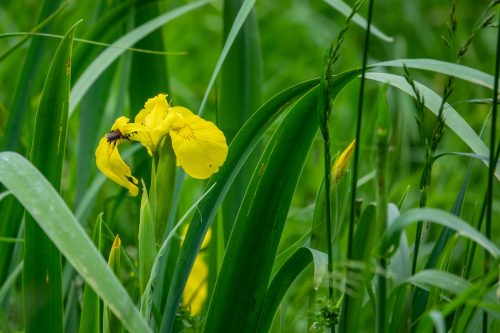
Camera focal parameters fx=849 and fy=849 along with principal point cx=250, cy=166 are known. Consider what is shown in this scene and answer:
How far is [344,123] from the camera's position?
2992 mm

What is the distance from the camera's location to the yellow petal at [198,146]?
1.04m

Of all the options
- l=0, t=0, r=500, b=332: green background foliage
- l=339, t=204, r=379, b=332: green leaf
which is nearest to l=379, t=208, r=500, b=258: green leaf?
l=0, t=0, r=500, b=332: green background foliage

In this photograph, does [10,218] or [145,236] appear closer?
[145,236]

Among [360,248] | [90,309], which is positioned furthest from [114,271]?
[360,248]

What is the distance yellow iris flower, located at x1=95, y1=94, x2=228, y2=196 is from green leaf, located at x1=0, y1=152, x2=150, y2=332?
193 mm

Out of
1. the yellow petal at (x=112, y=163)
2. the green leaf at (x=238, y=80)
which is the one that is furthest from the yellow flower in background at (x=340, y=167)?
the green leaf at (x=238, y=80)

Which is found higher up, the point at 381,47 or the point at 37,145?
the point at 381,47

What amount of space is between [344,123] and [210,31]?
35.2 inches

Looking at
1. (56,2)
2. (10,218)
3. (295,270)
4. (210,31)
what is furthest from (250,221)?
Answer: (210,31)

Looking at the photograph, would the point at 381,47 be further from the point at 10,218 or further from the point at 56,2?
the point at 10,218

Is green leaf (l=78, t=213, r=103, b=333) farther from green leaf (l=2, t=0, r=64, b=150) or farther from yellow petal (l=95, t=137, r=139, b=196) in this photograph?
green leaf (l=2, t=0, r=64, b=150)

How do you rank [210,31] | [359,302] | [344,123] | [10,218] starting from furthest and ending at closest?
[210,31] → [344,123] → [10,218] → [359,302]

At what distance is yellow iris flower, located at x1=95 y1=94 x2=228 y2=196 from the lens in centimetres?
103

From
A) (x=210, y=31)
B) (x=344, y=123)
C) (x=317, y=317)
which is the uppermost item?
(x=210, y=31)
